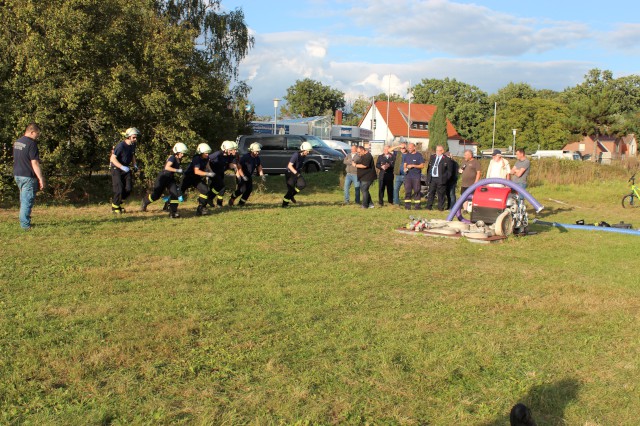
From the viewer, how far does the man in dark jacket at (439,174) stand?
16.3 meters

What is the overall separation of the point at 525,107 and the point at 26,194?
7768 cm

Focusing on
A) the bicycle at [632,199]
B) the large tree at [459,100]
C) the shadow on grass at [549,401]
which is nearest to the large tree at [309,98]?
the large tree at [459,100]

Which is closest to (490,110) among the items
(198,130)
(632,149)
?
(632,149)

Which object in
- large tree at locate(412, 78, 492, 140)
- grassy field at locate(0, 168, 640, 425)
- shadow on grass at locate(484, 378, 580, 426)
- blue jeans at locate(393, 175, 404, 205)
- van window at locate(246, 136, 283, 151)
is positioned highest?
large tree at locate(412, 78, 492, 140)

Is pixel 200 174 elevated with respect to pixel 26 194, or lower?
elevated

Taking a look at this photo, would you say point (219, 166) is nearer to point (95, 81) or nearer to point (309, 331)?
point (95, 81)

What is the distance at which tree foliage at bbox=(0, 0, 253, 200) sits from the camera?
14.6 metres

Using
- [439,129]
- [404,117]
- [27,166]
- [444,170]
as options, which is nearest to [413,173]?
[444,170]

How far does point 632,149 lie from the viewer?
91688mm

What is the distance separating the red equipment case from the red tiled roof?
65.7 m

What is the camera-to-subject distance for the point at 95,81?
1534 cm

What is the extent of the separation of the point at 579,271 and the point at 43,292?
7263 mm

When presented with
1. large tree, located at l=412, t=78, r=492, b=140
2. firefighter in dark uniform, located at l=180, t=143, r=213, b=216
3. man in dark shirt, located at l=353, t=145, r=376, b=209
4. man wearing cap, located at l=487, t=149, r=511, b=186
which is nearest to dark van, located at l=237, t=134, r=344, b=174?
man in dark shirt, located at l=353, t=145, r=376, b=209

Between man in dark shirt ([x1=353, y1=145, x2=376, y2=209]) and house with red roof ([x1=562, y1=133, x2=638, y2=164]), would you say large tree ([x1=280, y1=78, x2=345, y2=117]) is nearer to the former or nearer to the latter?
house with red roof ([x1=562, y1=133, x2=638, y2=164])
